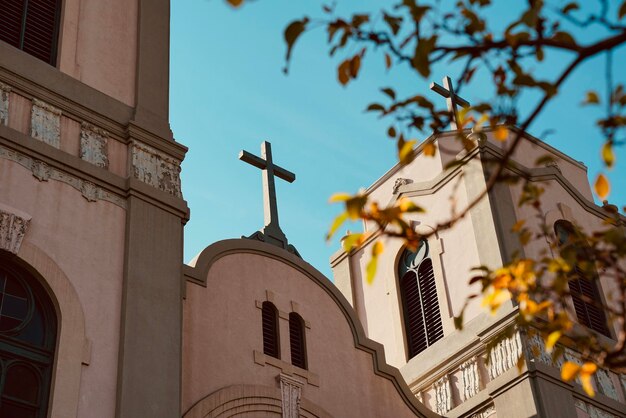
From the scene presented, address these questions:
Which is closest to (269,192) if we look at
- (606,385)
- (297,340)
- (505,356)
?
(297,340)

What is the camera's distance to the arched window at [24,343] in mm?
11773

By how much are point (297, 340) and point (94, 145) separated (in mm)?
4111

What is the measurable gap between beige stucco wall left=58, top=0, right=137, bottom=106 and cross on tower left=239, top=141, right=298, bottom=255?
9.55 feet

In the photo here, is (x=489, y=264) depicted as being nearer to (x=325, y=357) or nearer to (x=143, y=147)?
(x=325, y=357)

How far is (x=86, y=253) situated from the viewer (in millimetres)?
13391

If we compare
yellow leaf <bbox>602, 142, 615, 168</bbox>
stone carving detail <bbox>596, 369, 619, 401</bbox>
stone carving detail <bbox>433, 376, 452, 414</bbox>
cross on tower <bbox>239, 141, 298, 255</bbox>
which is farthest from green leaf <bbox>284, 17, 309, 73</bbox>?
stone carving detail <bbox>596, 369, 619, 401</bbox>

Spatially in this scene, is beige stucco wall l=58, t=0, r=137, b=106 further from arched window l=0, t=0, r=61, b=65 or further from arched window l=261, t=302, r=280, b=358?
arched window l=261, t=302, r=280, b=358

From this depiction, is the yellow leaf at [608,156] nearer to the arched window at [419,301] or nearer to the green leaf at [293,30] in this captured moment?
the green leaf at [293,30]

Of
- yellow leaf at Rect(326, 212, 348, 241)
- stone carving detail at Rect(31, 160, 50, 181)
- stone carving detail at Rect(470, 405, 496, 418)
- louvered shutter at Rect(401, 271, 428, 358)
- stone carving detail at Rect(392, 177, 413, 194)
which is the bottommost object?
yellow leaf at Rect(326, 212, 348, 241)

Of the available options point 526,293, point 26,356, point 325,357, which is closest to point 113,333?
point 26,356

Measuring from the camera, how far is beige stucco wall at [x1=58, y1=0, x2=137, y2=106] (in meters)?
15.5

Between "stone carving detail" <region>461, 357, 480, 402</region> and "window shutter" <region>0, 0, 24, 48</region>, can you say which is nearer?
"window shutter" <region>0, 0, 24, 48</region>

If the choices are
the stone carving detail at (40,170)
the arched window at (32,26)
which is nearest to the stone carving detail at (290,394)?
the stone carving detail at (40,170)

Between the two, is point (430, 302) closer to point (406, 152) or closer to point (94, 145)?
point (94, 145)
